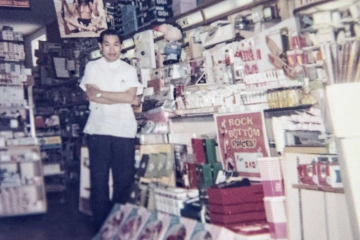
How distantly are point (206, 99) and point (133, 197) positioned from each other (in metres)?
0.88

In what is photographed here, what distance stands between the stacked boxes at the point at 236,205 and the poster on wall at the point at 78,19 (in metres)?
1.67

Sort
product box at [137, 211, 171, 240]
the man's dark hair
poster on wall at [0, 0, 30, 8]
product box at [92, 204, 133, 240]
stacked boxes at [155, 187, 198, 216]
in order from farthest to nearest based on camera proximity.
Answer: the man's dark hair, poster on wall at [0, 0, 30, 8], product box at [92, 204, 133, 240], stacked boxes at [155, 187, 198, 216], product box at [137, 211, 171, 240]

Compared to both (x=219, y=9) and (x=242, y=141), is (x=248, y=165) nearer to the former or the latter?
(x=242, y=141)

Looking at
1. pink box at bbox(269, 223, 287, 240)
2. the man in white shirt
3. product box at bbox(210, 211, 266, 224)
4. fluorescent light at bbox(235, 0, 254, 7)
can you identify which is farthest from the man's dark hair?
pink box at bbox(269, 223, 287, 240)

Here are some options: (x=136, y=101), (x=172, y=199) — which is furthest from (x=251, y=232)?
(x=136, y=101)

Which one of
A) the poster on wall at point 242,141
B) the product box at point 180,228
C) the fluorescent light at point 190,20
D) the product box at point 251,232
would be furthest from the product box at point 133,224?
the fluorescent light at point 190,20

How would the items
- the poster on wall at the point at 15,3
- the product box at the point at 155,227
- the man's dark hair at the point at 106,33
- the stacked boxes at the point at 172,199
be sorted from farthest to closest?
the man's dark hair at the point at 106,33, the poster on wall at the point at 15,3, the stacked boxes at the point at 172,199, the product box at the point at 155,227

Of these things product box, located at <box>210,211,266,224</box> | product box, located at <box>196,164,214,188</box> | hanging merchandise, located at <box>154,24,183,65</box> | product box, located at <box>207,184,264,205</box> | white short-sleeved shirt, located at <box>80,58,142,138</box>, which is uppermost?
hanging merchandise, located at <box>154,24,183,65</box>

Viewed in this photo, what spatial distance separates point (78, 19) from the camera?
11.5 feet

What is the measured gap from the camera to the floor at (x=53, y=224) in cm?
340

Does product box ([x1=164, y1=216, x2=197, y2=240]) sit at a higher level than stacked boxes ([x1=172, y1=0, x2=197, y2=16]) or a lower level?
lower

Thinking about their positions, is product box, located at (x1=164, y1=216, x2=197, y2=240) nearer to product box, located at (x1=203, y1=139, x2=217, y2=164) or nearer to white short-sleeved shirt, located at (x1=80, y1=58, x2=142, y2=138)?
product box, located at (x1=203, y1=139, x2=217, y2=164)

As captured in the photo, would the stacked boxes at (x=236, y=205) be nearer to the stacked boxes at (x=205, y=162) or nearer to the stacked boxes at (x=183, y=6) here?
the stacked boxes at (x=205, y=162)

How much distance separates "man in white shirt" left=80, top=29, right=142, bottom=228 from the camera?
3.55 metres
